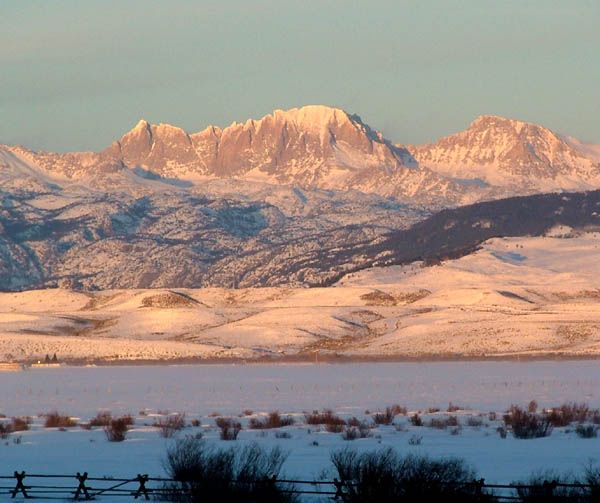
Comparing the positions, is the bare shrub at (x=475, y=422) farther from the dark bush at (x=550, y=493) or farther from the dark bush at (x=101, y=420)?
the dark bush at (x=550, y=493)

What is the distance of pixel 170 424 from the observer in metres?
40.5

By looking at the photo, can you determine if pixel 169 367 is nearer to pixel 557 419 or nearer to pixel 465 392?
pixel 465 392

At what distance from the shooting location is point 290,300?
561ft

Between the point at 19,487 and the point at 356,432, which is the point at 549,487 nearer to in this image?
the point at 19,487

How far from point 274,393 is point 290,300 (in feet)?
366

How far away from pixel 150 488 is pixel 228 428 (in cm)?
1158

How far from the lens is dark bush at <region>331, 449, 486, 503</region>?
22.2 m

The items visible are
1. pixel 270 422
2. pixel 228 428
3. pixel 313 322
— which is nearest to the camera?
pixel 228 428

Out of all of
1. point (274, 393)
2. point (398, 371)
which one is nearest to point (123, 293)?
point (398, 371)

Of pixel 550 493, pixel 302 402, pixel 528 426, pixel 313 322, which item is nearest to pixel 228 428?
pixel 528 426

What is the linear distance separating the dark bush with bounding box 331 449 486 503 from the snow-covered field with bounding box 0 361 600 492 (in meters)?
4.16

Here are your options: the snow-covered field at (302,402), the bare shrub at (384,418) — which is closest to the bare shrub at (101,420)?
the snow-covered field at (302,402)

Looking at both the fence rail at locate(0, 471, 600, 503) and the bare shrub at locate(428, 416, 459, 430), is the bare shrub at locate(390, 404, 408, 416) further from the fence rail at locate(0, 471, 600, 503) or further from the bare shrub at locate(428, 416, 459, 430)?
the fence rail at locate(0, 471, 600, 503)

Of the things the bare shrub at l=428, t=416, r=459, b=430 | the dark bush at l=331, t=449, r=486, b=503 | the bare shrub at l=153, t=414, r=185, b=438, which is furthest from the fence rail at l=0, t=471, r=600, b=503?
Result: the bare shrub at l=428, t=416, r=459, b=430
